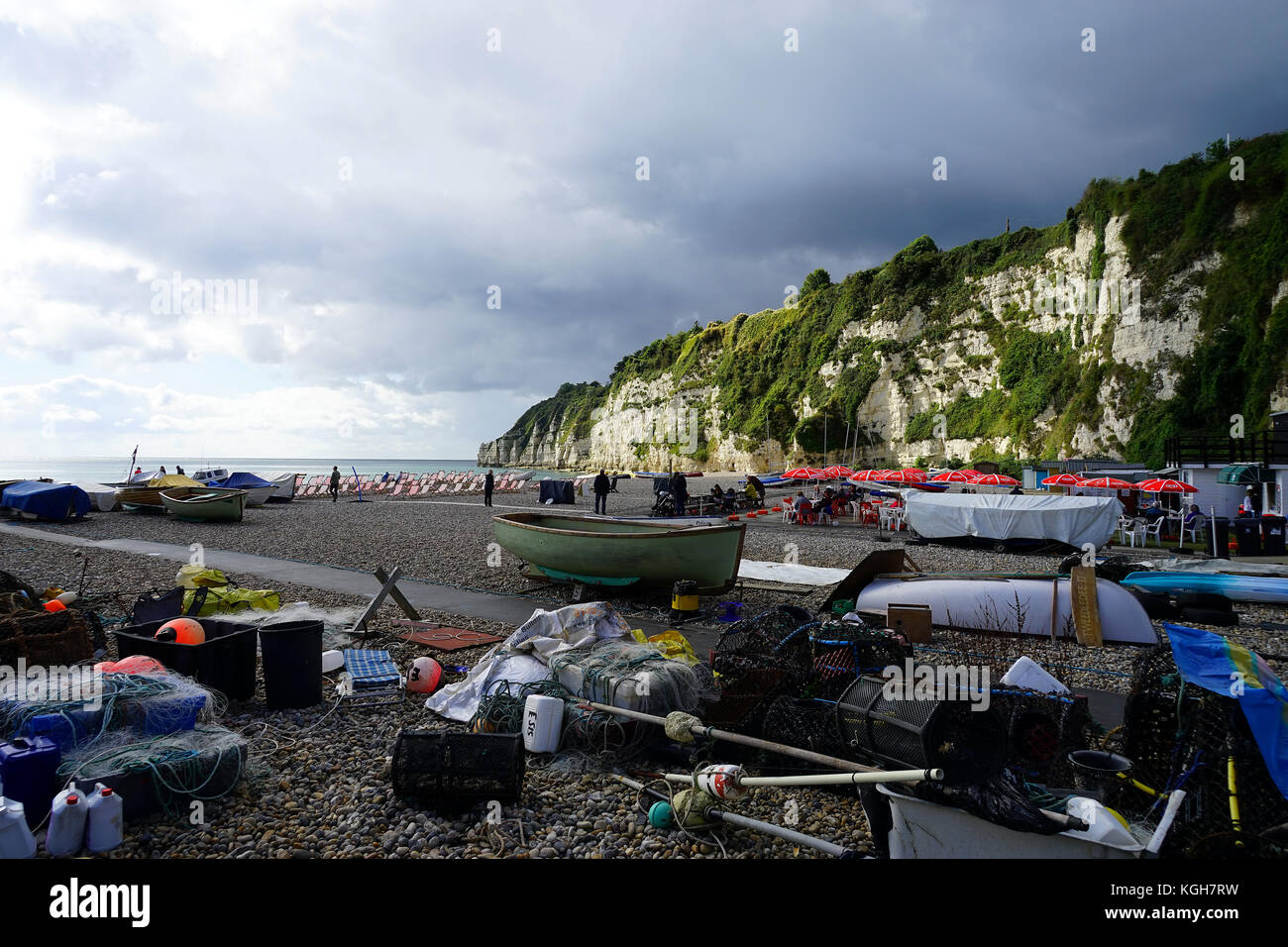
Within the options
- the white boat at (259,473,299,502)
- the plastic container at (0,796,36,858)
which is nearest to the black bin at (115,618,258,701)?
the plastic container at (0,796,36,858)

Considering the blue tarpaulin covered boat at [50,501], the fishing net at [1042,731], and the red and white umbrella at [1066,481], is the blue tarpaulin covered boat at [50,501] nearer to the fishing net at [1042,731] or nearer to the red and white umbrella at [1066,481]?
the fishing net at [1042,731]

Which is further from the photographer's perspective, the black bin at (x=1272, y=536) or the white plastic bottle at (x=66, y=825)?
the black bin at (x=1272, y=536)

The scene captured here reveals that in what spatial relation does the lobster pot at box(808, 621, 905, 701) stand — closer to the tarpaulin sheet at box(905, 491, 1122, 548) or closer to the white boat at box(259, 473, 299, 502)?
the tarpaulin sheet at box(905, 491, 1122, 548)

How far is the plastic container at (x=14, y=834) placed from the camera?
348cm

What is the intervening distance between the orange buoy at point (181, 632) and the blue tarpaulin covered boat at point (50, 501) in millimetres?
22922

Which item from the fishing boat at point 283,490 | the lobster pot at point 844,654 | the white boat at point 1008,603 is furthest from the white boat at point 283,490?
the lobster pot at point 844,654

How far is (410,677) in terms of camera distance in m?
6.52

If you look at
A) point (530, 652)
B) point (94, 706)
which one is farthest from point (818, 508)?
point (94, 706)

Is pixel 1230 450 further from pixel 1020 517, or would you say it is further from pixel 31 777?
pixel 31 777

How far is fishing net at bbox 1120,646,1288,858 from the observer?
130 inches

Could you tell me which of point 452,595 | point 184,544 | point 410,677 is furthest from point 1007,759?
point 184,544

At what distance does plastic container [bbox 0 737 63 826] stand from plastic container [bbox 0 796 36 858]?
17.8 inches
